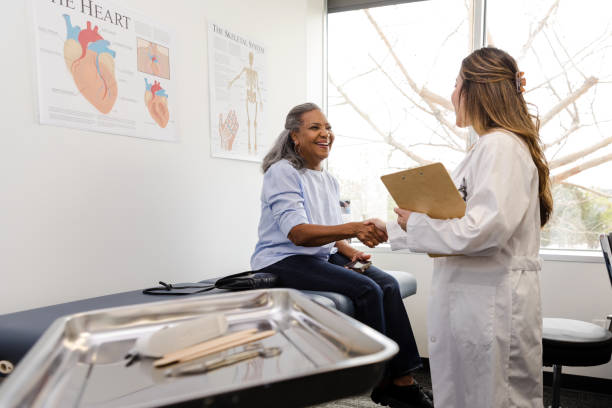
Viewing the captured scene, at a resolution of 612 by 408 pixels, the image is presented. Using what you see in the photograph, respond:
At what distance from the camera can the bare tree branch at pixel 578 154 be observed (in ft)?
9.83

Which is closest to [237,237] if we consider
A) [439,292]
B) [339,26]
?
[439,292]

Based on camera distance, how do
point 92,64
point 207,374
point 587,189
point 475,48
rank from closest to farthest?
point 207,374, point 92,64, point 587,189, point 475,48

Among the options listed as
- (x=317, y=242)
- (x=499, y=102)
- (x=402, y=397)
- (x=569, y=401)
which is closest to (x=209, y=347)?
(x=499, y=102)

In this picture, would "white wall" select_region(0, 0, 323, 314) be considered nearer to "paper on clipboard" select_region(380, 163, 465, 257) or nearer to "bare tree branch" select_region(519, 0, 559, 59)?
"paper on clipboard" select_region(380, 163, 465, 257)

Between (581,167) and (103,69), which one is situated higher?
(103,69)

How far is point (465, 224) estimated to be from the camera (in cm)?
142

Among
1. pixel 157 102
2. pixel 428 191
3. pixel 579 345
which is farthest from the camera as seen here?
pixel 157 102

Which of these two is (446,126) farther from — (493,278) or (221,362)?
(221,362)

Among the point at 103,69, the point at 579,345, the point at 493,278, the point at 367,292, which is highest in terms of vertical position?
the point at 103,69

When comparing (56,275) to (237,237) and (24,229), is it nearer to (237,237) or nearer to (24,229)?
(24,229)

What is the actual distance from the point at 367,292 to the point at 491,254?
64 cm

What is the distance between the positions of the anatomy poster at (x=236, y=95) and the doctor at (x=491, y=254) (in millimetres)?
1446

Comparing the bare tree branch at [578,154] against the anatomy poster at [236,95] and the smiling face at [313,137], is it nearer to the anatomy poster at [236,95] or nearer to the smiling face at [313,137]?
the smiling face at [313,137]

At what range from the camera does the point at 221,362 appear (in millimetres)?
640
